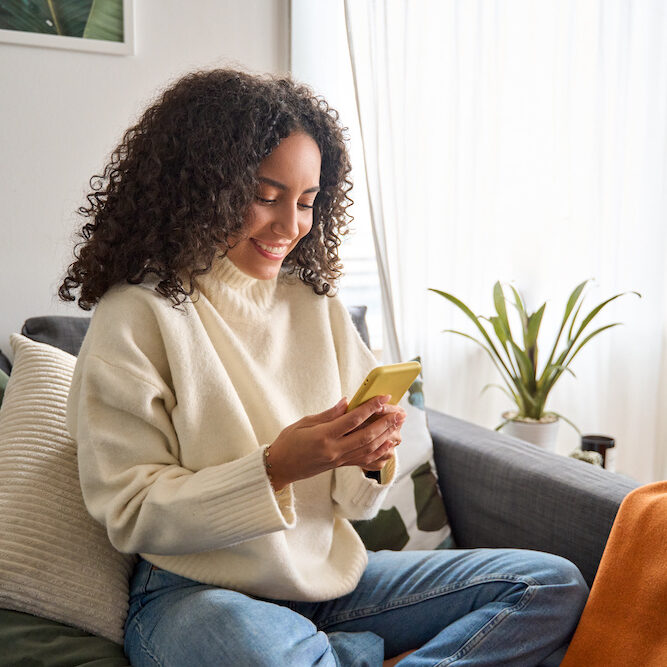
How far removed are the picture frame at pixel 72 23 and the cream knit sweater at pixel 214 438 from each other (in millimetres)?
865

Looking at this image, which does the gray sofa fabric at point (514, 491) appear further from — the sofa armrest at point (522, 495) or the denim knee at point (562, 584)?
the denim knee at point (562, 584)

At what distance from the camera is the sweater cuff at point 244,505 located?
945mm

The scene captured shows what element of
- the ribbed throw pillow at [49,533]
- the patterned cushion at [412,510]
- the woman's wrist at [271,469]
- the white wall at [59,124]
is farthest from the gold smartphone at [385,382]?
→ the white wall at [59,124]

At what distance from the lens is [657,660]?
103cm

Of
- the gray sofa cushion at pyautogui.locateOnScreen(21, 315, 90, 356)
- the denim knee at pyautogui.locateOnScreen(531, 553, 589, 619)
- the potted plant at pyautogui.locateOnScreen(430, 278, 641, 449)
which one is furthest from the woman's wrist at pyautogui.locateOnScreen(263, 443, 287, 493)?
the potted plant at pyautogui.locateOnScreen(430, 278, 641, 449)

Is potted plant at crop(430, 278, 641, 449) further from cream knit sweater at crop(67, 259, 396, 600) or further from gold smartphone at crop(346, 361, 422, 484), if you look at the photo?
gold smartphone at crop(346, 361, 422, 484)

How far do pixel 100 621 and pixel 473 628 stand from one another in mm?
512

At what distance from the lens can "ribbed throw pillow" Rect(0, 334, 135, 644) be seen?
100cm

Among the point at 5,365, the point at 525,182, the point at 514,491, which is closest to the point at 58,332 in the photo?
the point at 5,365

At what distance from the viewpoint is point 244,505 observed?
0.95 m

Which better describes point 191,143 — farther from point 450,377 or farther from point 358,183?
point 450,377

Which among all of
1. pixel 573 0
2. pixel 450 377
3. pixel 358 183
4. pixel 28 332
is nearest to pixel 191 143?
pixel 28 332

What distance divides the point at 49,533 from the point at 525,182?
1.74 m

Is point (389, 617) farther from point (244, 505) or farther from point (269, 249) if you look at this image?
point (269, 249)
